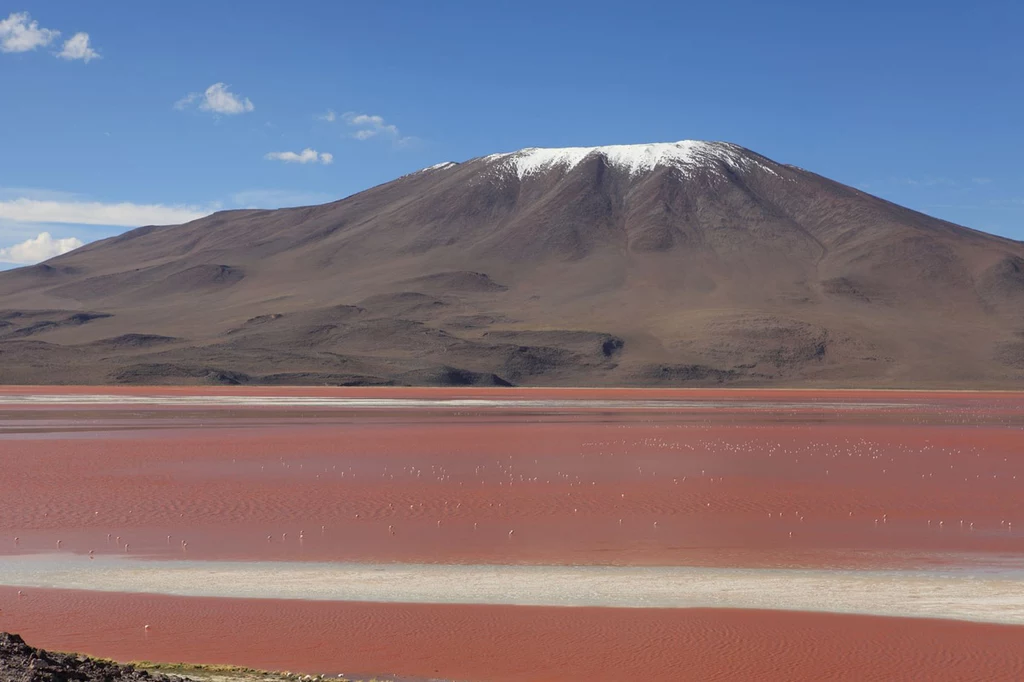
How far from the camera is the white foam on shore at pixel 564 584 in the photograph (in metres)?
13.2

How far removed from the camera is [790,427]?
43500mm

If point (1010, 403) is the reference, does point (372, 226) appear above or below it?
above

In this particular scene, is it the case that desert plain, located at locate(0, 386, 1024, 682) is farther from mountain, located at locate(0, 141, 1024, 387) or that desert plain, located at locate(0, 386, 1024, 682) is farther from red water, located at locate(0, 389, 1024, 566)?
mountain, located at locate(0, 141, 1024, 387)

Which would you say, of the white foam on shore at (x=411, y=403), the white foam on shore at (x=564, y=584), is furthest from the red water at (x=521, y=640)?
the white foam on shore at (x=411, y=403)

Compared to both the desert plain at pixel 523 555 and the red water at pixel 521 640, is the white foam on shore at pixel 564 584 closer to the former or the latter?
the desert plain at pixel 523 555

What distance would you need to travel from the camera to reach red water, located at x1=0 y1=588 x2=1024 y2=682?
10.6m

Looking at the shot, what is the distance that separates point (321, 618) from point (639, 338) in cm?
10950

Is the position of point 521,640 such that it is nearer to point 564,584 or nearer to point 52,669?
point 564,584

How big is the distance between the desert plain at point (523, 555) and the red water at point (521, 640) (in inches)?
1.7

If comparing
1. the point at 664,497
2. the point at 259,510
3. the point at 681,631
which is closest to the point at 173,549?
the point at 259,510

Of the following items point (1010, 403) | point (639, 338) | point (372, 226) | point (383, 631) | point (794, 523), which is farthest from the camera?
point (372, 226)

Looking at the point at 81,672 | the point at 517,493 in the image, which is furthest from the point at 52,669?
the point at 517,493

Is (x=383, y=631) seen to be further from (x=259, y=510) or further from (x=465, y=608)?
(x=259, y=510)

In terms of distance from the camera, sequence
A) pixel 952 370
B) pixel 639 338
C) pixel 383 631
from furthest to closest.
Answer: pixel 639 338 → pixel 952 370 → pixel 383 631
